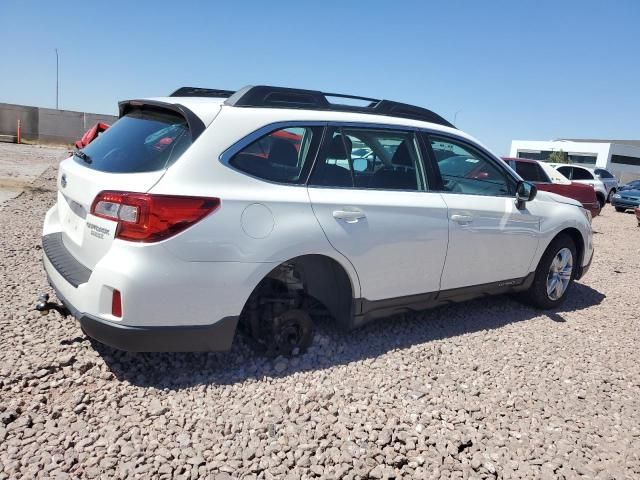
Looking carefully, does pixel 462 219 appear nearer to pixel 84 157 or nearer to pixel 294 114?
pixel 294 114

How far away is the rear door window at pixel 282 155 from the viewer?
2.94 meters

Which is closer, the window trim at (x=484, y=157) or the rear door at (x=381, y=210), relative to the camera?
the rear door at (x=381, y=210)

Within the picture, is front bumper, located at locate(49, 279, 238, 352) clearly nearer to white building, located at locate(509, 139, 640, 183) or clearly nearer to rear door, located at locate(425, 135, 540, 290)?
rear door, located at locate(425, 135, 540, 290)

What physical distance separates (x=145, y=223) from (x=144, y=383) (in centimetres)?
107

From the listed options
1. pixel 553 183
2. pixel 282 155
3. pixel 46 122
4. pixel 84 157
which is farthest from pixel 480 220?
pixel 46 122

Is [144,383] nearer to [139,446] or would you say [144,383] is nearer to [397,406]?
[139,446]

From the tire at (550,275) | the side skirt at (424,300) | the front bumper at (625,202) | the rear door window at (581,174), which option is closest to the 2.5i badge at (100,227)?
the side skirt at (424,300)

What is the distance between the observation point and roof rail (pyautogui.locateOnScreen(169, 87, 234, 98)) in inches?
140

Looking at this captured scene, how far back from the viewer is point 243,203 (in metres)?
2.79

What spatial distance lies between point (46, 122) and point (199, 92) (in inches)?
1245

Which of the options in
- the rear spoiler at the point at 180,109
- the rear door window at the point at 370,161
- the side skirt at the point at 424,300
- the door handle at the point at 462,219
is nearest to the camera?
the rear spoiler at the point at 180,109

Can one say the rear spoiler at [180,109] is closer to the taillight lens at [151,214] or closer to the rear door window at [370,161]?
the taillight lens at [151,214]

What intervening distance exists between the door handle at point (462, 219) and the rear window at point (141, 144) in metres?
2.12

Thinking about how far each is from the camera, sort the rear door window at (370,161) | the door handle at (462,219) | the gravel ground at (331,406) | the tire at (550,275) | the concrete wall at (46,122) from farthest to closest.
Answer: the concrete wall at (46,122)
the tire at (550,275)
the door handle at (462,219)
the rear door window at (370,161)
the gravel ground at (331,406)
